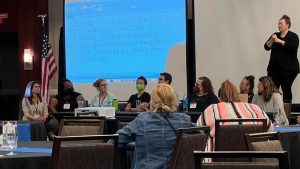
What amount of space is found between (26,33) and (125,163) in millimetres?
9527

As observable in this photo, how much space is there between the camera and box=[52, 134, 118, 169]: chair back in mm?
3387

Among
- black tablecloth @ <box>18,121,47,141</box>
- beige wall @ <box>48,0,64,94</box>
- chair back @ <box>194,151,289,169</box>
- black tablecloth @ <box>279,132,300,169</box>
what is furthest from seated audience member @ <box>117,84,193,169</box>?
beige wall @ <box>48,0,64,94</box>

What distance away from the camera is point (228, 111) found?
17.2 ft

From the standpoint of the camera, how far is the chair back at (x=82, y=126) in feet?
16.5

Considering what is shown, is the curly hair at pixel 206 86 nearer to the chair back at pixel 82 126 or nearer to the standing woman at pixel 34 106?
the standing woman at pixel 34 106

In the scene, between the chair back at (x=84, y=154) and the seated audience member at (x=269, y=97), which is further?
the seated audience member at (x=269, y=97)

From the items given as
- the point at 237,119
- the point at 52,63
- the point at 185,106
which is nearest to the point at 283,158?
the point at 237,119

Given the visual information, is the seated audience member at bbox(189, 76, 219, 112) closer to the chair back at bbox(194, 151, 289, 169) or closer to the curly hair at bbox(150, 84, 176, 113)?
the curly hair at bbox(150, 84, 176, 113)

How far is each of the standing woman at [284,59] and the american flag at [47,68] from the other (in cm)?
550

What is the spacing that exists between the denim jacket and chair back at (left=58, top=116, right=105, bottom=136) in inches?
35.5

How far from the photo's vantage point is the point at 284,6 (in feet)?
34.5

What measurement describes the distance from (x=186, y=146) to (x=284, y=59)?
6.46 m

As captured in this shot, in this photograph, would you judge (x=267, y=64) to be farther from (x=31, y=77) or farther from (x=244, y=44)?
(x=31, y=77)

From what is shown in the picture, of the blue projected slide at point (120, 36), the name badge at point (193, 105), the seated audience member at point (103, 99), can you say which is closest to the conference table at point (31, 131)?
the seated audience member at point (103, 99)
